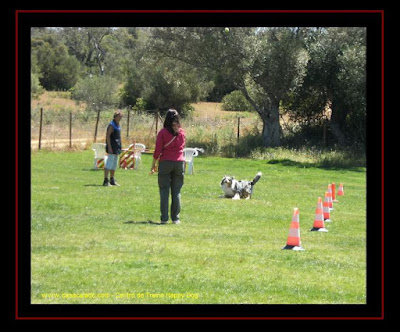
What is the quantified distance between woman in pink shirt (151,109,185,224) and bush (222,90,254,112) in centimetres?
4012

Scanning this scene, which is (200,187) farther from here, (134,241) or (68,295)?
(68,295)

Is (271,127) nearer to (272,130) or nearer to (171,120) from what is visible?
(272,130)

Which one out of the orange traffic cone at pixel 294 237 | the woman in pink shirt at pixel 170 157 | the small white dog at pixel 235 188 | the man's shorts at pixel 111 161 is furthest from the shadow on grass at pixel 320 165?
the orange traffic cone at pixel 294 237

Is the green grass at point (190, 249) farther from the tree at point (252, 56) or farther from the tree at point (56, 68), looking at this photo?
the tree at point (56, 68)

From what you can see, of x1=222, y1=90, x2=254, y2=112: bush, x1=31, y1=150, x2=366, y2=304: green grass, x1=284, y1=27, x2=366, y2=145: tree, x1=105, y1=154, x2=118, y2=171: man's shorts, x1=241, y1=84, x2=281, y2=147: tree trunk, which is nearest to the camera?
x1=31, y1=150, x2=366, y2=304: green grass

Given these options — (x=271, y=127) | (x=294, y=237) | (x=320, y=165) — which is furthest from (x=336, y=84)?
(x=294, y=237)

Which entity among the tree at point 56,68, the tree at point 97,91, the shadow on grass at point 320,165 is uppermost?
the tree at point 56,68

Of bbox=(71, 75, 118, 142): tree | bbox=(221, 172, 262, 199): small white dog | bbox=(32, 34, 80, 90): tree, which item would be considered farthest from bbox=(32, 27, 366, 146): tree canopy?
bbox=(32, 34, 80, 90): tree

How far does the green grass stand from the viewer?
26.5 feet

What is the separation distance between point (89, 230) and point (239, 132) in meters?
27.2

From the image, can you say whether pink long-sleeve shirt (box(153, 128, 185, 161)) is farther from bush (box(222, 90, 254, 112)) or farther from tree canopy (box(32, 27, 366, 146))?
bush (box(222, 90, 254, 112))

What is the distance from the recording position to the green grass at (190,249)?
8.06 m

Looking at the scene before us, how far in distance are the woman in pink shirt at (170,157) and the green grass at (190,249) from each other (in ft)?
1.80

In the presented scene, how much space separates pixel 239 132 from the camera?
39000 millimetres
